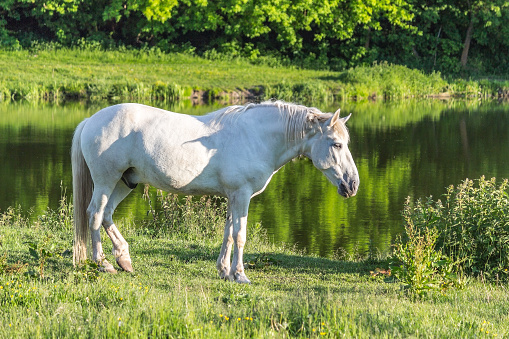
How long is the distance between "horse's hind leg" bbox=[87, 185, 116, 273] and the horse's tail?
0.41 ft

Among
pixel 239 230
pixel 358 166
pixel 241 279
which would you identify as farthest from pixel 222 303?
pixel 358 166

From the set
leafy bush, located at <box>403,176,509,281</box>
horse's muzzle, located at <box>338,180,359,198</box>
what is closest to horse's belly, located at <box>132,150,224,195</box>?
horse's muzzle, located at <box>338,180,359,198</box>

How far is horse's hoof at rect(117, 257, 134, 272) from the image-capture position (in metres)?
7.56

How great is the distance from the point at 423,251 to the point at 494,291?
31.0 inches

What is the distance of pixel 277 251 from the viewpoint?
9656 mm

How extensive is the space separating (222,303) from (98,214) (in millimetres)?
2264

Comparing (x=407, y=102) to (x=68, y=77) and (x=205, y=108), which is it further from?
(x=68, y=77)

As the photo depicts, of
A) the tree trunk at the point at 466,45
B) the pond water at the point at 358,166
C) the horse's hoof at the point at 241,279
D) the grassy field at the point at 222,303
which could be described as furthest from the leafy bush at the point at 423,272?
the tree trunk at the point at 466,45

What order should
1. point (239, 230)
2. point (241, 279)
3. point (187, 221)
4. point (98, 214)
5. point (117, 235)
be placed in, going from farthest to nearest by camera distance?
point (187, 221)
point (117, 235)
point (98, 214)
point (239, 230)
point (241, 279)

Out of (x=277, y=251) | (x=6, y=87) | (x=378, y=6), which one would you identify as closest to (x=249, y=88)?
(x=6, y=87)

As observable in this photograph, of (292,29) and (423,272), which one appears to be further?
(292,29)

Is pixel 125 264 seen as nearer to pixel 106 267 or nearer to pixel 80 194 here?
pixel 106 267

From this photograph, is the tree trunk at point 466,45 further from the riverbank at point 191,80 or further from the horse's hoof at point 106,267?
the horse's hoof at point 106,267

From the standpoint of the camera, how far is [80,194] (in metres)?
7.75
